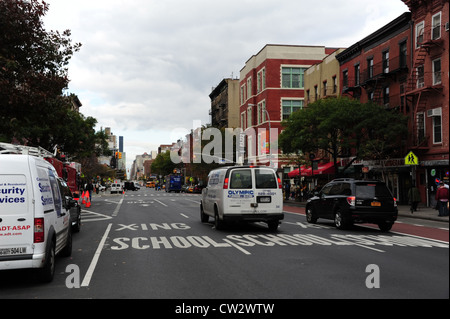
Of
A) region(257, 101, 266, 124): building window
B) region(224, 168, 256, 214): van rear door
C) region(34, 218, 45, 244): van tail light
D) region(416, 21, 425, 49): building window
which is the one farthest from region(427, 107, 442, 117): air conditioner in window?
region(257, 101, 266, 124): building window

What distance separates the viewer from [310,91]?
50219mm

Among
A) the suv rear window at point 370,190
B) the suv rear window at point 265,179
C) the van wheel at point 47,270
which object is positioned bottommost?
the van wheel at point 47,270

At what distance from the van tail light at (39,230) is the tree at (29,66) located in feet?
36.0

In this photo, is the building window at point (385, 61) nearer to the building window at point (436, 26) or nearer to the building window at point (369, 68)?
the building window at point (369, 68)

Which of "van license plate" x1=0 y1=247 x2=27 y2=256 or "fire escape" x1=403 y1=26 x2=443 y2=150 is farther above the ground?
"fire escape" x1=403 y1=26 x2=443 y2=150

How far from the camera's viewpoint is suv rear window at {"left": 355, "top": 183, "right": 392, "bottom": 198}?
16219 mm

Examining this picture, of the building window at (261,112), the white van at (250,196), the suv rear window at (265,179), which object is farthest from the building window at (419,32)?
the building window at (261,112)

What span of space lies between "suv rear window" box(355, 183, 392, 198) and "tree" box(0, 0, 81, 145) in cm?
1248

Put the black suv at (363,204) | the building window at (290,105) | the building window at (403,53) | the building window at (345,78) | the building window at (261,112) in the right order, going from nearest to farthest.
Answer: the black suv at (363,204) < the building window at (403,53) < the building window at (345,78) < the building window at (290,105) < the building window at (261,112)

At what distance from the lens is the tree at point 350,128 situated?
31.5 m

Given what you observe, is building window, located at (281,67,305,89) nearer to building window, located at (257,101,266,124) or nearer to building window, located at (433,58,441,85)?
building window, located at (257,101,266,124)

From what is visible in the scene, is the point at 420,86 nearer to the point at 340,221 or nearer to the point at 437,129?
the point at 437,129
